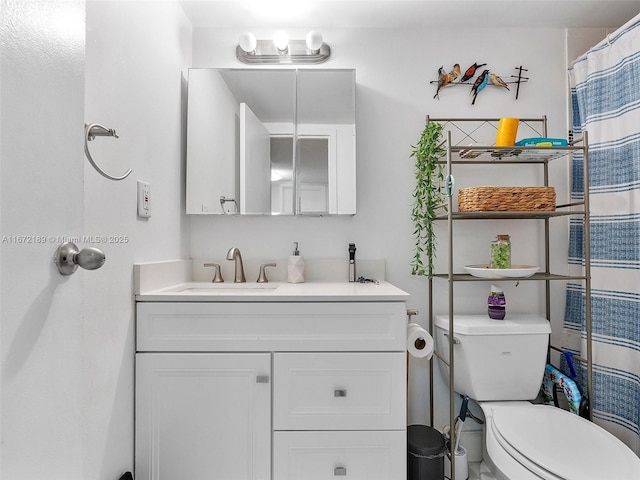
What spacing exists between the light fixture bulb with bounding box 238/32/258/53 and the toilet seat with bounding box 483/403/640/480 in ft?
6.34

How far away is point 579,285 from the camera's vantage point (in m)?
1.88

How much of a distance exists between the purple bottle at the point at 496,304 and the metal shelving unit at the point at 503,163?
0.06 meters

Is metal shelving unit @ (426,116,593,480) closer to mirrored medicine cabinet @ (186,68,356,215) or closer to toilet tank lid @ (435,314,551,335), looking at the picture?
toilet tank lid @ (435,314,551,335)

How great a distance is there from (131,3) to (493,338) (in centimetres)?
192

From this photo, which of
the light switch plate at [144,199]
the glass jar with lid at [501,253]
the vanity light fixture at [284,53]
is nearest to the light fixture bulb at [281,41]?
the vanity light fixture at [284,53]

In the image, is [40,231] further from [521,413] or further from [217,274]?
[521,413]

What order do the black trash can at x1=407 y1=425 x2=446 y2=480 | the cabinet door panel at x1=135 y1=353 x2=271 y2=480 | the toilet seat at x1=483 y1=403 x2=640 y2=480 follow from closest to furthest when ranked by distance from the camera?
the toilet seat at x1=483 y1=403 x2=640 y2=480 < the cabinet door panel at x1=135 y1=353 x2=271 y2=480 < the black trash can at x1=407 y1=425 x2=446 y2=480

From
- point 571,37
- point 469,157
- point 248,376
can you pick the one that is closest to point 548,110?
point 571,37

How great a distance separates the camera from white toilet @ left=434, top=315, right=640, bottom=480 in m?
1.20

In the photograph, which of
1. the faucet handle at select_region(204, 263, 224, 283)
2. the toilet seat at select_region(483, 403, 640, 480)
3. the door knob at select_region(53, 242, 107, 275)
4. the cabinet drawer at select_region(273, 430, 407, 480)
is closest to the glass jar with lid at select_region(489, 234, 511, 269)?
the toilet seat at select_region(483, 403, 640, 480)

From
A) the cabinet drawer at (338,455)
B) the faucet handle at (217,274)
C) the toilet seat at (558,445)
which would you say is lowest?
the cabinet drawer at (338,455)

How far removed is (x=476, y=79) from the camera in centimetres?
197

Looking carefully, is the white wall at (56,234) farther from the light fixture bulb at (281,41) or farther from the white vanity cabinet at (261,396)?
the light fixture bulb at (281,41)

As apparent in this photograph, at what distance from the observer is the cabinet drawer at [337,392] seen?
137 cm
